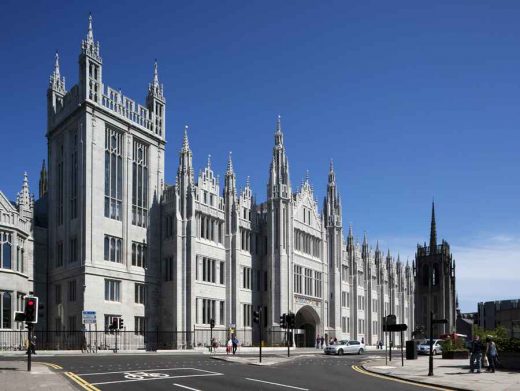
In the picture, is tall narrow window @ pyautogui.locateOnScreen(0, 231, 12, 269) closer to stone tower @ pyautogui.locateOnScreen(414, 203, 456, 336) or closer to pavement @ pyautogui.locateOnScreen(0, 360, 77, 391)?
pavement @ pyautogui.locateOnScreen(0, 360, 77, 391)

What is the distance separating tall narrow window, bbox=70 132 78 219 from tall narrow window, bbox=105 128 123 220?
2.56 metres

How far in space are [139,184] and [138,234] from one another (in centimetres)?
479

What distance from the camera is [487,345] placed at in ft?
105

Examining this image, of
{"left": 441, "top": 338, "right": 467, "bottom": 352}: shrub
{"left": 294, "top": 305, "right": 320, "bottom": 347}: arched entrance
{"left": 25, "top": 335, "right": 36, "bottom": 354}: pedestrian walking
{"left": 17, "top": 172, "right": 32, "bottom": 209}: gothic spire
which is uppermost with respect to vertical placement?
{"left": 17, "top": 172, "right": 32, "bottom": 209}: gothic spire

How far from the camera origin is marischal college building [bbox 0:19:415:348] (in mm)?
54250

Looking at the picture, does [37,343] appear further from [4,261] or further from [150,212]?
[150,212]

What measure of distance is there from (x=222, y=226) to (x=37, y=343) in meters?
20.9

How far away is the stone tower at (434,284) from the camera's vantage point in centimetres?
13162

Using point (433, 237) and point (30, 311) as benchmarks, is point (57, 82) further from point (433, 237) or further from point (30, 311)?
point (433, 237)

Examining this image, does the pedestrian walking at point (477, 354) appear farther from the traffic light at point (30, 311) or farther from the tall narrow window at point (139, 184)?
the tall narrow window at point (139, 184)

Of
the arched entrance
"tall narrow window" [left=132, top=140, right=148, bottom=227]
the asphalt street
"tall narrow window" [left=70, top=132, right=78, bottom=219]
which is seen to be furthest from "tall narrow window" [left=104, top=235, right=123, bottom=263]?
the arched entrance

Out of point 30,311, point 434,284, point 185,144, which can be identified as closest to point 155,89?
point 185,144

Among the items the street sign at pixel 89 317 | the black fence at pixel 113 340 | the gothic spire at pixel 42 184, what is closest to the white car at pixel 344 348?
the black fence at pixel 113 340

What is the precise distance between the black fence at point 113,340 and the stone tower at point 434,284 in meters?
77.5
